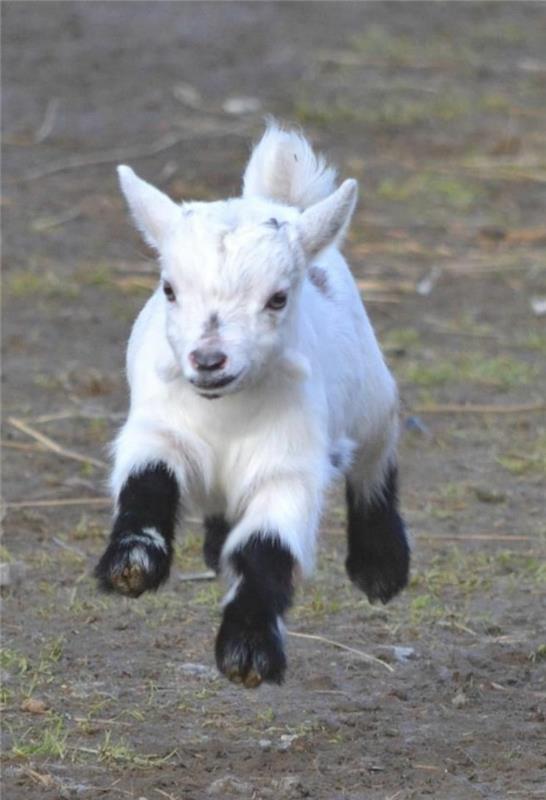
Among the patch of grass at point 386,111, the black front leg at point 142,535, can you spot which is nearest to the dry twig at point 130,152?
the patch of grass at point 386,111

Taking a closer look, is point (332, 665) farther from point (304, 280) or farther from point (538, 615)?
point (304, 280)

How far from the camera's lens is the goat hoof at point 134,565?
523 centimetres

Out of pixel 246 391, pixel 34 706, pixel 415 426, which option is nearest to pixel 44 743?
pixel 34 706

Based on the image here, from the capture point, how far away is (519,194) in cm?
1352

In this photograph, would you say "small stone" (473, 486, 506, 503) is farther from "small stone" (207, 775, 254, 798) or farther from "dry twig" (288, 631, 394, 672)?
"small stone" (207, 775, 254, 798)

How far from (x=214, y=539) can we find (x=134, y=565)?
105 centimetres

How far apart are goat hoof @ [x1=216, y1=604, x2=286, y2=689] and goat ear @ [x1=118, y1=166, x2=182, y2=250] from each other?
3.45 ft

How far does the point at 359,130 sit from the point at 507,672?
28.0 ft

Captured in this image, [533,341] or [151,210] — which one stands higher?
[151,210]

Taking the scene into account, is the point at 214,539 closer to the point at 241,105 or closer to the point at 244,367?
the point at 244,367

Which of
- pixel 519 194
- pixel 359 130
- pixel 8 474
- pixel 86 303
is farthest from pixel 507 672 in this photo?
pixel 359 130

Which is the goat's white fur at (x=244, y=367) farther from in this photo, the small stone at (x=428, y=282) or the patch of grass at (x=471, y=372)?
the small stone at (x=428, y=282)

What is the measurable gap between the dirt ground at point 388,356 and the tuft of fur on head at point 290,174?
1.47 metres

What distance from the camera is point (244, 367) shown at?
5.12 m
